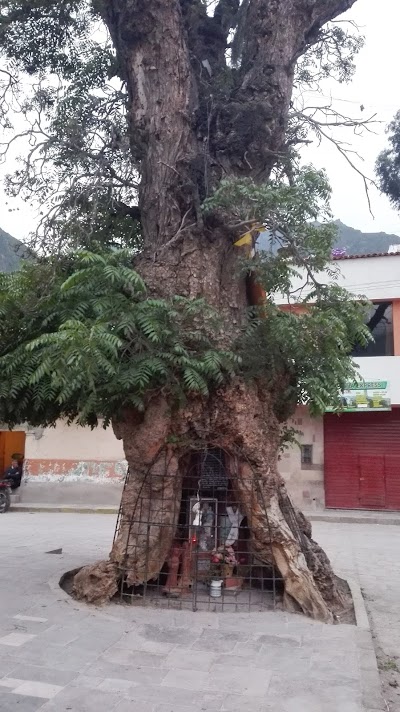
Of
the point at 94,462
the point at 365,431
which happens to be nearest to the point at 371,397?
the point at 365,431

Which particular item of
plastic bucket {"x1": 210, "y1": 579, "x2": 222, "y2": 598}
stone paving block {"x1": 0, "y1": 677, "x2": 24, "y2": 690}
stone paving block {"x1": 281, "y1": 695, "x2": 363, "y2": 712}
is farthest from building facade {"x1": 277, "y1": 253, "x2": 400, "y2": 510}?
stone paving block {"x1": 0, "y1": 677, "x2": 24, "y2": 690}

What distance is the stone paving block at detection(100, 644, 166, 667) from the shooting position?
5148mm

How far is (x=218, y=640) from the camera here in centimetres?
582

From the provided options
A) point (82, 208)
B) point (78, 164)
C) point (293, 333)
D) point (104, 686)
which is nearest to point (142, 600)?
point (104, 686)

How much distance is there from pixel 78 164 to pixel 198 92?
1800mm

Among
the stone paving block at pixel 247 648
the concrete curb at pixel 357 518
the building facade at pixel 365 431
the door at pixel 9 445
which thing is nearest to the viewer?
the stone paving block at pixel 247 648

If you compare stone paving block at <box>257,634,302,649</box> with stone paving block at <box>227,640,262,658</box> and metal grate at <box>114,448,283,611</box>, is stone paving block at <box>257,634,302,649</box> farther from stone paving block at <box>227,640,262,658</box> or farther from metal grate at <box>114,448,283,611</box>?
metal grate at <box>114,448,283,611</box>

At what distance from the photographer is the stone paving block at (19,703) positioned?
4168mm

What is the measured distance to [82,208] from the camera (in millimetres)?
7945

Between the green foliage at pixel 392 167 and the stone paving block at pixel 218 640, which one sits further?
the green foliage at pixel 392 167

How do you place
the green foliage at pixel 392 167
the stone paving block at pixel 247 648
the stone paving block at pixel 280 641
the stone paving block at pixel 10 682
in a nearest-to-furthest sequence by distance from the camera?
the stone paving block at pixel 10 682 → the stone paving block at pixel 247 648 → the stone paving block at pixel 280 641 → the green foliage at pixel 392 167

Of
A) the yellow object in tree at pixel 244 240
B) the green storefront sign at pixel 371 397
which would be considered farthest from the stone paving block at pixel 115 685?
the green storefront sign at pixel 371 397

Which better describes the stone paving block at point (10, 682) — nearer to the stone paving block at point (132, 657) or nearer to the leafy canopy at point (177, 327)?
the stone paving block at point (132, 657)

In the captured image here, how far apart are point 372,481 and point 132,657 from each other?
45.3 ft
